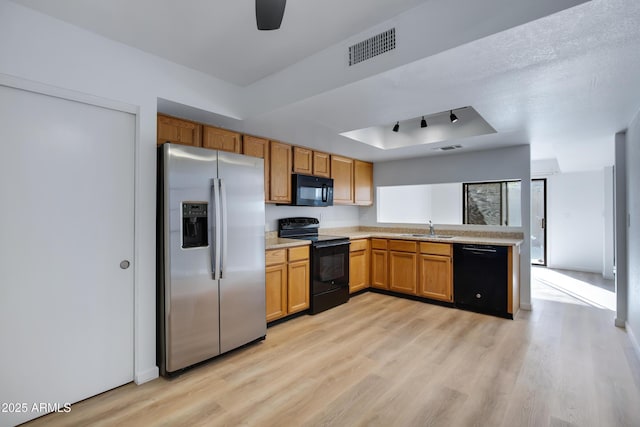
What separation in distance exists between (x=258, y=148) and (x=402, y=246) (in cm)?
253

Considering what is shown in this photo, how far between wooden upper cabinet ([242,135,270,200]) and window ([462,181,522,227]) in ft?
16.3

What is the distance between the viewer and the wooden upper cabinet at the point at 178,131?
281cm

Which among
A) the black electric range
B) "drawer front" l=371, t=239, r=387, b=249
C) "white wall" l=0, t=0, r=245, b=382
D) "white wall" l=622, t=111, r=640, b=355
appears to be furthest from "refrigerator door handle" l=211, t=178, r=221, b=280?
"white wall" l=622, t=111, r=640, b=355

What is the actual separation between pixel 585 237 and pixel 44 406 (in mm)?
8661

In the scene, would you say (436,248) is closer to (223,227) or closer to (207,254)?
(223,227)

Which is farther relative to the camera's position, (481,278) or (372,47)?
(481,278)

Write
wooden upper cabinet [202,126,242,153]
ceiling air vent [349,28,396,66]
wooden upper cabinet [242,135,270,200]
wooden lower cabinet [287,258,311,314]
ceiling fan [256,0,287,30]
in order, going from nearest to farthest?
ceiling fan [256,0,287,30], ceiling air vent [349,28,396,66], wooden upper cabinet [202,126,242,153], wooden upper cabinet [242,135,270,200], wooden lower cabinet [287,258,311,314]

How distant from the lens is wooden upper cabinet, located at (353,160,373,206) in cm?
528

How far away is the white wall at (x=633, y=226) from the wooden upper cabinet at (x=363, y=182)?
3322 mm

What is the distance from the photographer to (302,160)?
4.26 m

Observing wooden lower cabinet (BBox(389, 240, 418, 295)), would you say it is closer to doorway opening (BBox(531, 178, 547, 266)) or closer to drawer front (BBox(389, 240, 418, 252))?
drawer front (BBox(389, 240, 418, 252))

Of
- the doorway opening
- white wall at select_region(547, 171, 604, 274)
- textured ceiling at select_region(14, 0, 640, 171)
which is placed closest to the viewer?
textured ceiling at select_region(14, 0, 640, 171)

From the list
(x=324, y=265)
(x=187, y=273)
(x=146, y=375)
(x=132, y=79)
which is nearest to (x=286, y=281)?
(x=324, y=265)

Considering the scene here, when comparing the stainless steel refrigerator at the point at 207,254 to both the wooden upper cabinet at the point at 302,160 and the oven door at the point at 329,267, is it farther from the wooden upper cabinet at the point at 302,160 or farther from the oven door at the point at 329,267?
the wooden upper cabinet at the point at 302,160
